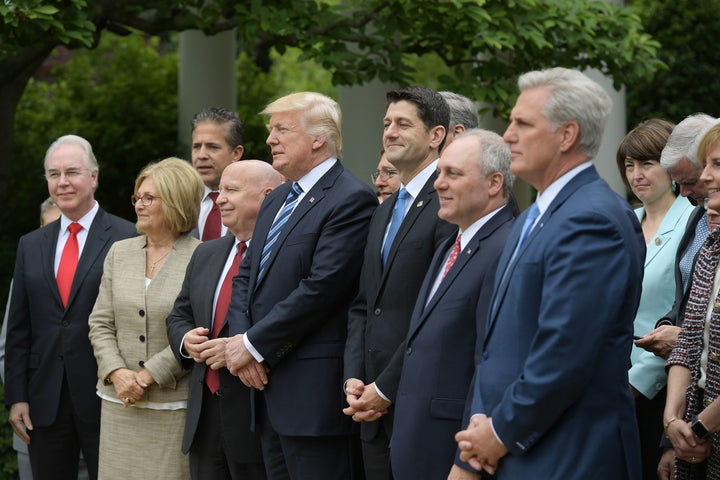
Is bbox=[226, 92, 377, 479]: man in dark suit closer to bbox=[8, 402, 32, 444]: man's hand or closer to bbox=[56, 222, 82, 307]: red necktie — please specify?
bbox=[56, 222, 82, 307]: red necktie

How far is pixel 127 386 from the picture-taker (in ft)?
20.3

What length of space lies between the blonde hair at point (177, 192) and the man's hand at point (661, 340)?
2.86 m

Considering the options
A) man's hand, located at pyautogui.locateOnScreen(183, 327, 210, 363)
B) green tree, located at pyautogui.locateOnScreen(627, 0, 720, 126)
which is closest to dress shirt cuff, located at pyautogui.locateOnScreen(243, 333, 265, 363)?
man's hand, located at pyautogui.locateOnScreen(183, 327, 210, 363)

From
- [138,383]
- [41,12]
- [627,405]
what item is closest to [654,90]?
[41,12]

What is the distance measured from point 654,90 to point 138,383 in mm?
11950

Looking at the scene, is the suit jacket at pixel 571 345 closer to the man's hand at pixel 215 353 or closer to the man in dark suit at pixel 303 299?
the man in dark suit at pixel 303 299

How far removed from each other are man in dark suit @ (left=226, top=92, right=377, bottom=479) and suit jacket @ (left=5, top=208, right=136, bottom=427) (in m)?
1.37

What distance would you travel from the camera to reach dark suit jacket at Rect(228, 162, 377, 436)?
5.45 meters

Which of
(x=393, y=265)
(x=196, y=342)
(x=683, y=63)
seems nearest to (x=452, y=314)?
(x=393, y=265)

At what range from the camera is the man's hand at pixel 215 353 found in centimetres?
578

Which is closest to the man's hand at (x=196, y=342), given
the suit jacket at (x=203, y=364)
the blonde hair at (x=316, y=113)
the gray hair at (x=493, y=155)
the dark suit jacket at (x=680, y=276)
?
the suit jacket at (x=203, y=364)

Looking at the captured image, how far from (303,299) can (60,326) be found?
6.87 feet

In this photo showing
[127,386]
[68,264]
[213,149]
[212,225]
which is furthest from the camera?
[213,149]

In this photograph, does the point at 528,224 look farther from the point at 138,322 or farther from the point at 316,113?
the point at 138,322
